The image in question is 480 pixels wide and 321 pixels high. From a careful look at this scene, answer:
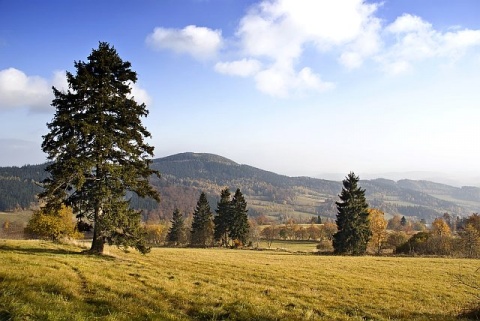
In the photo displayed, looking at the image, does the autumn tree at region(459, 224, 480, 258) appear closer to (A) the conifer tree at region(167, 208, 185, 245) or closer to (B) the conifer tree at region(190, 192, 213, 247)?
(B) the conifer tree at region(190, 192, 213, 247)

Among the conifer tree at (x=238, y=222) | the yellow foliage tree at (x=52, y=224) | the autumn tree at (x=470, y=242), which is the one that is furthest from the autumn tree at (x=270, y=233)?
the yellow foliage tree at (x=52, y=224)

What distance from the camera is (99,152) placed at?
2447cm

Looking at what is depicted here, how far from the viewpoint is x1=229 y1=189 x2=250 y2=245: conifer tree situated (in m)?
86.1

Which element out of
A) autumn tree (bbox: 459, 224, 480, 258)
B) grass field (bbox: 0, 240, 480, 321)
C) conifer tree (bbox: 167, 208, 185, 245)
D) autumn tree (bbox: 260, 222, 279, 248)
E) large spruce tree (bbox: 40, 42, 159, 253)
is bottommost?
autumn tree (bbox: 260, 222, 279, 248)

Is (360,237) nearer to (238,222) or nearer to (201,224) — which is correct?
(238,222)

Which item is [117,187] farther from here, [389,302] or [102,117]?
[389,302]

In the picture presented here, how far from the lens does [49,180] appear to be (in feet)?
76.5

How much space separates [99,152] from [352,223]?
173ft

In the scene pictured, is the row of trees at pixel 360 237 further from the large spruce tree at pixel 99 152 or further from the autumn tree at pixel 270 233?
the autumn tree at pixel 270 233

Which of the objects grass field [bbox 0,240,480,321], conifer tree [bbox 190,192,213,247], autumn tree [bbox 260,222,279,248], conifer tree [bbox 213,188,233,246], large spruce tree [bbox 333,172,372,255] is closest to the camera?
grass field [bbox 0,240,480,321]

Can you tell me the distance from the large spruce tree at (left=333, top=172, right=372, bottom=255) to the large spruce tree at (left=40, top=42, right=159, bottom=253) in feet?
159

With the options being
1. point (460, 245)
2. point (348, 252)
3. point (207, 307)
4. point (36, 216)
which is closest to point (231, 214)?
point (348, 252)

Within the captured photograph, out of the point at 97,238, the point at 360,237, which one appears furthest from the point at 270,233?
the point at 97,238

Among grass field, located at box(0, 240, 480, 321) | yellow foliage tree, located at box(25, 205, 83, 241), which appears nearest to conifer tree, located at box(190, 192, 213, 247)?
yellow foliage tree, located at box(25, 205, 83, 241)
